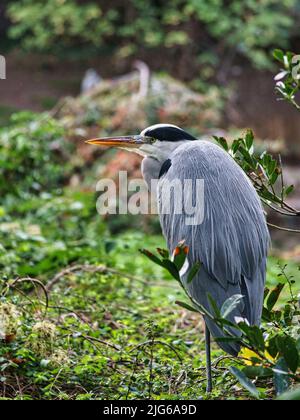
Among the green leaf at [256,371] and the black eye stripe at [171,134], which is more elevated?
the black eye stripe at [171,134]

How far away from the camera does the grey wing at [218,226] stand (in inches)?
99.8

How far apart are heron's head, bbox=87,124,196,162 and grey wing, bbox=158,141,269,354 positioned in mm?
190

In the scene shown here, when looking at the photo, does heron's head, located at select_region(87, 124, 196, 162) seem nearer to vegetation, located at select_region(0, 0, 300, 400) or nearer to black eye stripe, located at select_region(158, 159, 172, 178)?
black eye stripe, located at select_region(158, 159, 172, 178)

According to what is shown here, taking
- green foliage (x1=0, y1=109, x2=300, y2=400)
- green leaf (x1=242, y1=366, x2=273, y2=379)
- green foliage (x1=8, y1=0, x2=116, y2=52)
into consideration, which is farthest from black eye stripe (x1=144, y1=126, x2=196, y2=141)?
green foliage (x1=8, y1=0, x2=116, y2=52)

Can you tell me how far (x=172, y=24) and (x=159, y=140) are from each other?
10.6 m

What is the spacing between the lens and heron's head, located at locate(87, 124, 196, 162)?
2.96 metres

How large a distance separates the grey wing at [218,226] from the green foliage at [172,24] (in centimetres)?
1022

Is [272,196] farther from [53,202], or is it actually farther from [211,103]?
[211,103]

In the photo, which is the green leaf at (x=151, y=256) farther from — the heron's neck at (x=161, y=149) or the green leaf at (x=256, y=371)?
the heron's neck at (x=161, y=149)

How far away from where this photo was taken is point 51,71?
14.4m

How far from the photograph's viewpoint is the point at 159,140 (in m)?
3.00

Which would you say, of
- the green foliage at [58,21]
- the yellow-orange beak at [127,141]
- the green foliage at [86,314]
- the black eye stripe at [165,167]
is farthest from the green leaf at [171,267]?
the green foliage at [58,21]

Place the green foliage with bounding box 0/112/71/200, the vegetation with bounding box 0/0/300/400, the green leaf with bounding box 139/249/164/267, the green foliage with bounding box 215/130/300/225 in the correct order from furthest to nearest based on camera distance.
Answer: the green foliage with bounding box 0/112/71/200 < the green foliage with bounding box 215/130/300/225 < the vegetation with bounding box 0/0/300/400 < the green leaf with bounding box 139/249/164/267

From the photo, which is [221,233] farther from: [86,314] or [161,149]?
[86,314]
